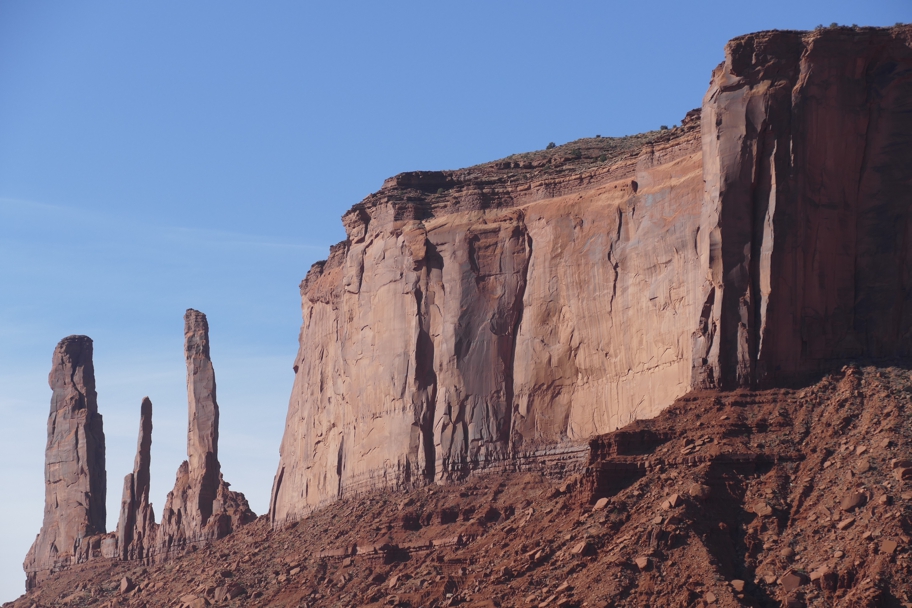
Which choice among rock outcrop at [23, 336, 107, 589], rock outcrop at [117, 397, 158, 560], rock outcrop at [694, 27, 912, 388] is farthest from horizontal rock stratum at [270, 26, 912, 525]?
rock outcrop at [23, 336, 107, 589]

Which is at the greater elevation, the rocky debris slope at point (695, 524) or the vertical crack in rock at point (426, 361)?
the vertical crack in rock at point (426, 361)

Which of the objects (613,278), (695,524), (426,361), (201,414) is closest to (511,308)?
(426,361)

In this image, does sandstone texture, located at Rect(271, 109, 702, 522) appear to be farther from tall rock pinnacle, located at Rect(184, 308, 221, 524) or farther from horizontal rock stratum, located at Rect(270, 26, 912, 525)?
tall rock pinnacle, located at Rect(184, 308, 221, 524)

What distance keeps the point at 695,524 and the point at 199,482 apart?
142 feet

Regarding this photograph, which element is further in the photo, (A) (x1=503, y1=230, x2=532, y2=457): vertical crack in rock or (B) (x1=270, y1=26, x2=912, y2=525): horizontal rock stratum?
(A) (x1=503, y1=230, x2=532, y2=457): vertical crack in rock

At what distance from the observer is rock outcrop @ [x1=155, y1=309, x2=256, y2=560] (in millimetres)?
98000

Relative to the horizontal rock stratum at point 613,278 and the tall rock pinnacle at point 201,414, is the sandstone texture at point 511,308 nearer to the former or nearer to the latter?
the horizontal rock stratum at point 613,278

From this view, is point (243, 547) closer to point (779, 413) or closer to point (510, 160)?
point (510, 160)

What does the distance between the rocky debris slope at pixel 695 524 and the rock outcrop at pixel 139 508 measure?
22966mm

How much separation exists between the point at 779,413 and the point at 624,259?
1456 cm

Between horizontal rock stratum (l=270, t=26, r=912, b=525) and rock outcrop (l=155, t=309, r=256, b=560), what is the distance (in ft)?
8.96

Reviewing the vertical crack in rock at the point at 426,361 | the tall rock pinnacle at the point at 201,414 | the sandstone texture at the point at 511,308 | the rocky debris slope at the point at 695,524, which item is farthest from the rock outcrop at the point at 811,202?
the tall rock pinnacle at the point at 201,414

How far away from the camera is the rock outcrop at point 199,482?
98.0 m

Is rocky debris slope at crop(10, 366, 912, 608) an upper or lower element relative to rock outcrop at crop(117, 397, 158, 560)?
lower
